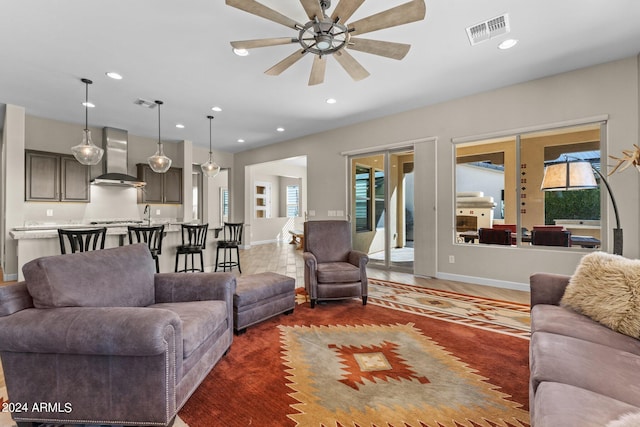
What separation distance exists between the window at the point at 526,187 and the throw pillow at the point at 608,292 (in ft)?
7.83

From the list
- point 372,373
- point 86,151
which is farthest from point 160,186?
point 372,373

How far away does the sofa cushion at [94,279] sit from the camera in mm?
1453

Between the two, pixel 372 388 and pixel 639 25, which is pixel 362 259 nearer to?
pixel 372 388

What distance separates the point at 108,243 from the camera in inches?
154

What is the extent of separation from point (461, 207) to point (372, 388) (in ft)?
11.9

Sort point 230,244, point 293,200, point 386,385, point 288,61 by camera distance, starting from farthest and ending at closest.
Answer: point 293,200 < point 230,244 < point 288,61 < point 386,385

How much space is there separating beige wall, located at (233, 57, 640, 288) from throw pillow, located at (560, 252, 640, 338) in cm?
225

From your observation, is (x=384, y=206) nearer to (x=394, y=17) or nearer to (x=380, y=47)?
(x=380, y=47)

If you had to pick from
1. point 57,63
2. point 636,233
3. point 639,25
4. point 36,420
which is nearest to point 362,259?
point 36,420

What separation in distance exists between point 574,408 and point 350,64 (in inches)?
106

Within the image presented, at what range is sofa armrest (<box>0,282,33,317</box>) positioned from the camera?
1.37 meters

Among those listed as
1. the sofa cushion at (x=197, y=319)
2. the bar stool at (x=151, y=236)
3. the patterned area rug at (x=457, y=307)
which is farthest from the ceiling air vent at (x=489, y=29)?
the bar stool at (x=151, y=236)

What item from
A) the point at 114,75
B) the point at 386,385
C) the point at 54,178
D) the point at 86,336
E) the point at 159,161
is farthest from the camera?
the point at 54,178

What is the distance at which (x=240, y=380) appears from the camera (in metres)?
1.81
